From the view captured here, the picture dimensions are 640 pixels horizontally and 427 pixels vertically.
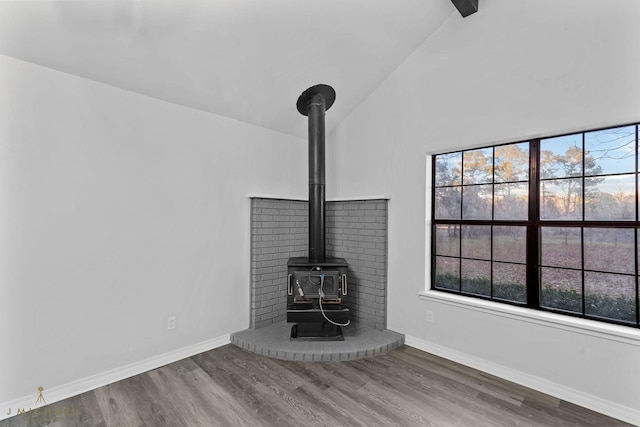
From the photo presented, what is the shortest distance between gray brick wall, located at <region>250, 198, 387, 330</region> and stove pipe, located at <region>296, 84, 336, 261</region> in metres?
0.54

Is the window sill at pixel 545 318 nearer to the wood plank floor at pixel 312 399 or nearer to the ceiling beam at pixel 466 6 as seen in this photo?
the wood plank floor at pixel 312 399

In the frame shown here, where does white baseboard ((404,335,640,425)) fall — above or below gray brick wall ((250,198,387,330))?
below

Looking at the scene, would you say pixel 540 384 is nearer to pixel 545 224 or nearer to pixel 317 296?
pixel 545 224

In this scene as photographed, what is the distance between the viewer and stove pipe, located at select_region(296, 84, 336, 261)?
3.34m

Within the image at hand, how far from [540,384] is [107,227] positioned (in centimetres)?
369

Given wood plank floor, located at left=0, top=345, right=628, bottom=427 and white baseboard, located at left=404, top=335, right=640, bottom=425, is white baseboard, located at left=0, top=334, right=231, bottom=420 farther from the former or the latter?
white baseboard, located at left=404, top=335, right=640, bottom=425

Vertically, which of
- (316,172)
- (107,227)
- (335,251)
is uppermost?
(316,172)

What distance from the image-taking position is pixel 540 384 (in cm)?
242

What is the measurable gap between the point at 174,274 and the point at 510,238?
3140 millimetres

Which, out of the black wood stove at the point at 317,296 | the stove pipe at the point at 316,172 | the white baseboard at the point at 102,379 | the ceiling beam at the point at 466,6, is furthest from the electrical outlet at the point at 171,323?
the ceiling beam at the point at 466,6

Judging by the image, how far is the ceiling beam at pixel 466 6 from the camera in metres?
2.76

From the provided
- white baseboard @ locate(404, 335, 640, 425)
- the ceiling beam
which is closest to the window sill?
white baseboard @ locate(404, 335, 640, 425)

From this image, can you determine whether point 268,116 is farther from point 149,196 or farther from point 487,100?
point 487,100
